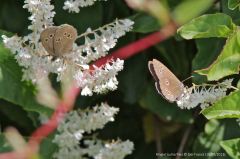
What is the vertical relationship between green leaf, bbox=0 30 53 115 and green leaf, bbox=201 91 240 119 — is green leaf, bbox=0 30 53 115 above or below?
above

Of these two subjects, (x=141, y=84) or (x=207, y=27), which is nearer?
(x=207, y=27)

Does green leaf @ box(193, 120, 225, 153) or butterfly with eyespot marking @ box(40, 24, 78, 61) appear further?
green leaf @ box(193, 120, 225, 153)

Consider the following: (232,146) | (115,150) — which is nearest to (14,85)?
(115,150)

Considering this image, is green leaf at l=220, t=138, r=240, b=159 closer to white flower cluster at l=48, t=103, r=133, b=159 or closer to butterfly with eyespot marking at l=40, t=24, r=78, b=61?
white flower cluster at l=48, t=103, r=133, b=159

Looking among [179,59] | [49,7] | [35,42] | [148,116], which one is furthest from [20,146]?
[179,59]

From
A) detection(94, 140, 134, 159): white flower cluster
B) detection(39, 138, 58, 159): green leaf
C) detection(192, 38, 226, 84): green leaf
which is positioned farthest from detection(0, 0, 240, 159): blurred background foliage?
detection(94, 140, 134, 159): white flower cluster

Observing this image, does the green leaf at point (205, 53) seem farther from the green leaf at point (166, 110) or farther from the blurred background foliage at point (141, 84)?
the green leaf at point (166, 110)

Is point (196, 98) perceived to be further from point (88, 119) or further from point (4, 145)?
point (4, 145)
